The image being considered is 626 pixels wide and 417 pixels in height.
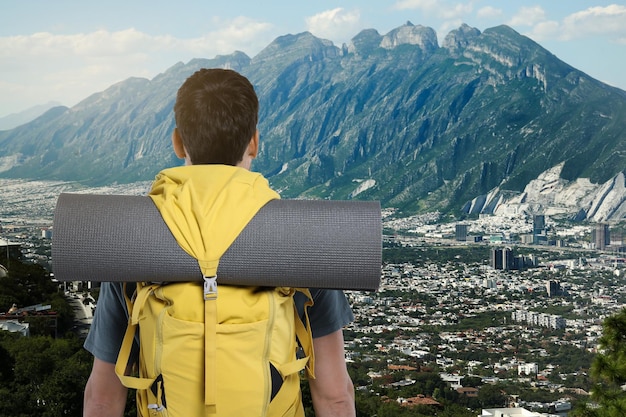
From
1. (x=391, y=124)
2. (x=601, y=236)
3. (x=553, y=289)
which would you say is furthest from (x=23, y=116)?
(x=601, y=236)

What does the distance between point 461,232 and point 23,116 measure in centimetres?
2394

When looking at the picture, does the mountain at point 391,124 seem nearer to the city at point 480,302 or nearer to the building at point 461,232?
the building at point 461,232

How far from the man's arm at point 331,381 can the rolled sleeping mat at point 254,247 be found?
106 mm

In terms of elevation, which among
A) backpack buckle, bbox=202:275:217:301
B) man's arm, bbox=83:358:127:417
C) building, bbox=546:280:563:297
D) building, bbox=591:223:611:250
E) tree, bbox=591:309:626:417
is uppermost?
backpack buckle, bbox=202:275:217:301

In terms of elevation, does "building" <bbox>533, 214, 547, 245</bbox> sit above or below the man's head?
below

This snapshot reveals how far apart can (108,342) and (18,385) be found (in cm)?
853

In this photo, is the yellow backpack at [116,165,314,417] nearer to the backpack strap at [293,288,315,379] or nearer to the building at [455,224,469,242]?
the backpack strap at [293,288,315,379]

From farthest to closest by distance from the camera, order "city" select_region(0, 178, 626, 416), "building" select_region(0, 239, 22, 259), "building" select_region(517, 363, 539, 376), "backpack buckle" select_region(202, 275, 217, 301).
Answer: "building" select_region(517, 363, 539, 376)
"city" select_region(0, 178, 626, 416)
"building" select_region(0, 239, 22, 259)
"backpack buckle" select_region(202, 275, 217, 301)

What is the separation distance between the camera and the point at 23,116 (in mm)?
40562

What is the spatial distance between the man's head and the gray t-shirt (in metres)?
0.11

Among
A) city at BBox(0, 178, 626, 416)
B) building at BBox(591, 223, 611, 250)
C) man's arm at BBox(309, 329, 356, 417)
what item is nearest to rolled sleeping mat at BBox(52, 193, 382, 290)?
man's arm at BBox(309, 329, 356, 417)

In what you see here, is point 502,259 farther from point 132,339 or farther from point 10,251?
point 132,339

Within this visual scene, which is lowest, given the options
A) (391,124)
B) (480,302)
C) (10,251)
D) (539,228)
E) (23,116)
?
(480,302)

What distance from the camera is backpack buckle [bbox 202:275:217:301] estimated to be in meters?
0.45
